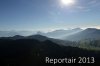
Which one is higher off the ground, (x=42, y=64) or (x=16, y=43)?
(x=16, y=43)

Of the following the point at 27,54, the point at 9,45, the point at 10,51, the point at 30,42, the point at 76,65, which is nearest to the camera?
the point at 76,65

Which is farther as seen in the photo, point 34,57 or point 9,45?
point 9,45

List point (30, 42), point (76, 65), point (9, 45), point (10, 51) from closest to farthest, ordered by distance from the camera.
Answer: point (76, 65), point (10, 51), point (9, 45), point (30, 42)

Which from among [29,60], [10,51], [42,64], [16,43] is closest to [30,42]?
[16,43]

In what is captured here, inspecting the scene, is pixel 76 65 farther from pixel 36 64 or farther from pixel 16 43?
pixel 16 43

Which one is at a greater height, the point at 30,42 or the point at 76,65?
the point at 30,42

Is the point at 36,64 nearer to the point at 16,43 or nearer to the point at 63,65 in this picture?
the point at 63,65

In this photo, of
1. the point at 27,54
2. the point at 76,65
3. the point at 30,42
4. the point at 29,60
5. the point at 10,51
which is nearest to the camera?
the point at 76,65

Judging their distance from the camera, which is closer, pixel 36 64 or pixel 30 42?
pixel 36 64

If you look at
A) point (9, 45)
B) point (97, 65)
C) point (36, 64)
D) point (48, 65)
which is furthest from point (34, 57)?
point (9, 45)
